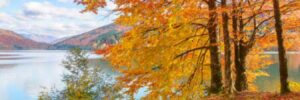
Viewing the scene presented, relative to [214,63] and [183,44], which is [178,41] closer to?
[183,44]

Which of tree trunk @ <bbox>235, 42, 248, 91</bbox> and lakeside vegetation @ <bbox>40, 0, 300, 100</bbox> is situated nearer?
lakeside vegetation @ <bbox>40, 0, 300, 100</bbox>

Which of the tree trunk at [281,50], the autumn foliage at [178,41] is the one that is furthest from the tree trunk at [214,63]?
the tree trunk at [281,50]

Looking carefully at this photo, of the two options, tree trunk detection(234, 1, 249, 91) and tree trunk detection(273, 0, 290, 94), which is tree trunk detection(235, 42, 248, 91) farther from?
tree trunk detection(273, 0, 290, 94)

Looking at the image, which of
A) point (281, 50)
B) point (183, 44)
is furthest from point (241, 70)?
point (281, 50)

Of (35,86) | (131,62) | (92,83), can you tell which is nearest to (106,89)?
(92,83)

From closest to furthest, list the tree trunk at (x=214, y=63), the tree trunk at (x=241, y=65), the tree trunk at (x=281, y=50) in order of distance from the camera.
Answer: the tree trunk at (x=281, y=50) < the tree trunk at (x=214, y=63) < the tree trunk at (x=241, y=65)

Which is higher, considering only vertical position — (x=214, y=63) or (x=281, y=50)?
(x=281, y=50)

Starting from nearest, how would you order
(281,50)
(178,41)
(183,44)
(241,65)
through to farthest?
(281,50), (178,41), (183,44), (241,65)

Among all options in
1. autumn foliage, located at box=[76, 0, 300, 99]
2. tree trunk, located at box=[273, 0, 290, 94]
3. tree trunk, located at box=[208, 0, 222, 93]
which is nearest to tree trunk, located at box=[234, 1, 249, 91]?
autumn foliage, located at box=[76, 0, 300, 99]

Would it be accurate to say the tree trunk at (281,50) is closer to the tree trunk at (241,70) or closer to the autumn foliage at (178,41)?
the autumn foliage at (178,41)

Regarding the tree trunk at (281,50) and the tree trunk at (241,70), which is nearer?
the tree trunk at (281,50)

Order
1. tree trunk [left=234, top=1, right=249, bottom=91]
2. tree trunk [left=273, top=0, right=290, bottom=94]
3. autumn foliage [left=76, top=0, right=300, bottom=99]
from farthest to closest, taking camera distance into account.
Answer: tree trunk [left=234, top=1, right=249, bottom=91] < tree trunk [left=273, top=0, right=290, bottom=94] < autumn foliage [left=76, top=0, right=300, bottom=99]

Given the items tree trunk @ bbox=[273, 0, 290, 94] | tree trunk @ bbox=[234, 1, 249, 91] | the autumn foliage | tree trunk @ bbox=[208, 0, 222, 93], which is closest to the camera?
the autumn foliage

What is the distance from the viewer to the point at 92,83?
2780 cm
